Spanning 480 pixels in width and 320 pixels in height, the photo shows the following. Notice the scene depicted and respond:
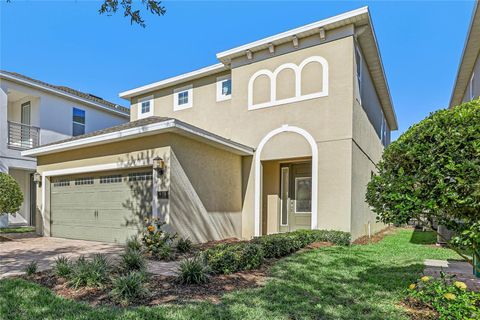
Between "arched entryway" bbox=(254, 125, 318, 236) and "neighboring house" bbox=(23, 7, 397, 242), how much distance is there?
4 centimetres

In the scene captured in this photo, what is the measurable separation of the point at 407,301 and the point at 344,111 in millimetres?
6610

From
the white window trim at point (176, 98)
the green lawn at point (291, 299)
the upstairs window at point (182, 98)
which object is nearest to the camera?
the green lawn at point (291, 299)

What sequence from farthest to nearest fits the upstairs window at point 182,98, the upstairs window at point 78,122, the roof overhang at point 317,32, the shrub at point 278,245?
the upstairs window at point 78,122
the upstairs window at point 182,98
the roof overhang at point 317,32
the shrub at point 278,245

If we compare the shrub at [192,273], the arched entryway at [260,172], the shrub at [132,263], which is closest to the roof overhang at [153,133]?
the arched entryway at [260,172]

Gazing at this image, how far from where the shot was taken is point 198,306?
404cm

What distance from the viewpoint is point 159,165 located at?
8.45m

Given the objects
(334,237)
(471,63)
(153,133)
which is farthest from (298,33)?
(471,63)

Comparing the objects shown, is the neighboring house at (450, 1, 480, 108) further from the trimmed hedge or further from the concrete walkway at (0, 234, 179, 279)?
the concrete walkway at (0, 234, 179, 279)

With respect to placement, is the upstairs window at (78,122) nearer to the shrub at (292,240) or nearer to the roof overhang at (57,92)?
the roof overhang at (57,92)

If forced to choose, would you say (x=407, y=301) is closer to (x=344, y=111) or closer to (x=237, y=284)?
(x=237, y=284)

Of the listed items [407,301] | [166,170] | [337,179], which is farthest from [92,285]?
[337,179]

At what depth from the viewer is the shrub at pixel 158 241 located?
23.5 ft

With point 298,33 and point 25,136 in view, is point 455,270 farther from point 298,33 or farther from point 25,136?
point 25,136

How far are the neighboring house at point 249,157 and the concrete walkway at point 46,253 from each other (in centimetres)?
81
